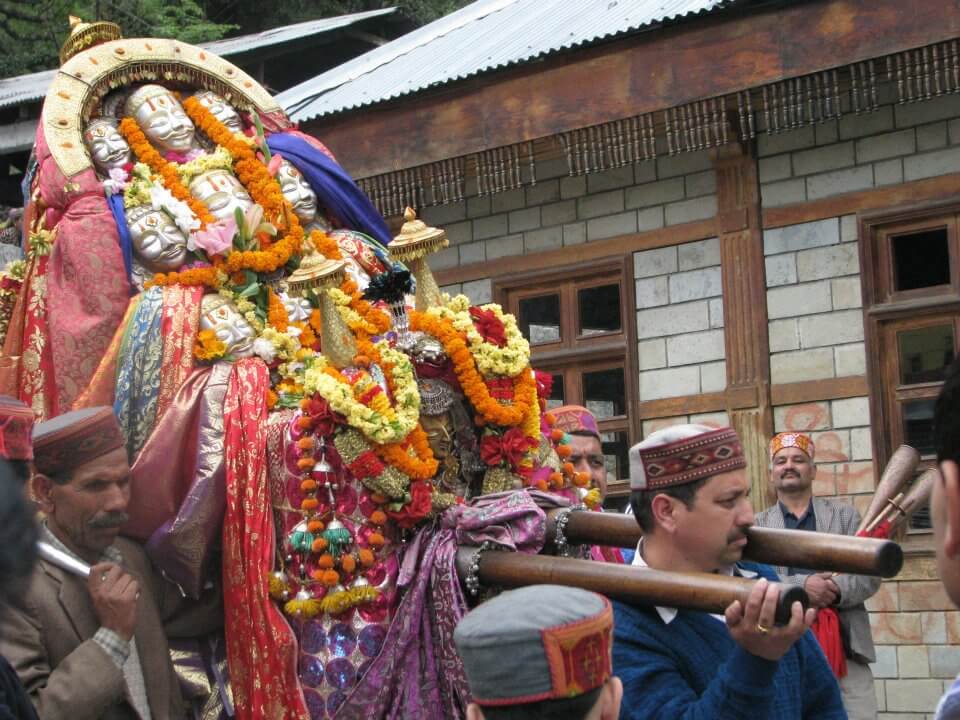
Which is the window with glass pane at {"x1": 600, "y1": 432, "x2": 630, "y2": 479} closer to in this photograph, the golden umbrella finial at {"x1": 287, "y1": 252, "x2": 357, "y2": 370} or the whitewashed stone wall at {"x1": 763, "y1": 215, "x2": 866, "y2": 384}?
the whitewashed stone wall at {"x1": 763, "y1": 215, "x2": 866, "y2": 384}

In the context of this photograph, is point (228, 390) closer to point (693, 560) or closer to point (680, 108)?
point (693, 560)

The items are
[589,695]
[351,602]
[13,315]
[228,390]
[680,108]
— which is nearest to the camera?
[589,695]

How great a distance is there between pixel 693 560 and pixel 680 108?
5680mm

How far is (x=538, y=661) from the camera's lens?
96.3 inches

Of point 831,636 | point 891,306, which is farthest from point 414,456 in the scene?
point 891,306

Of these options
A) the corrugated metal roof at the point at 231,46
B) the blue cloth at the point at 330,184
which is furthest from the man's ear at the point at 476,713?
the corrugated metal roof at the point at 231,46

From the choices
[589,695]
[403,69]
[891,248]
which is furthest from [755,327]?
[589,695]

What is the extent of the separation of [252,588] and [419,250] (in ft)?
4.02

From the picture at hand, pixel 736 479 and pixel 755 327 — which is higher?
pixel 755 327

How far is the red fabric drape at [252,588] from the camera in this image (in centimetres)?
500

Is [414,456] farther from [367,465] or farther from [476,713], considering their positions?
[476,713]

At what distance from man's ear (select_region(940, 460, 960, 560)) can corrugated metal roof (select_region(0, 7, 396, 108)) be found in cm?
1262

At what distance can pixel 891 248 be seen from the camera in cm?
923

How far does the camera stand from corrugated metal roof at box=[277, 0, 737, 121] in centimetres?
958
